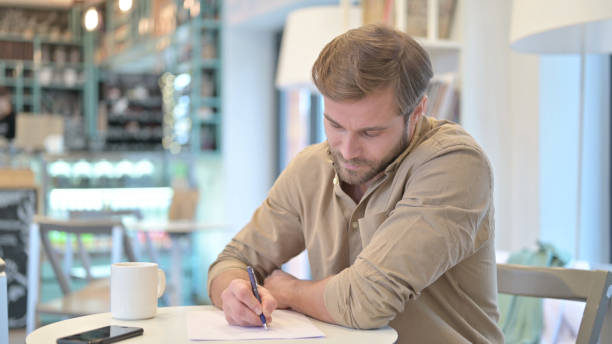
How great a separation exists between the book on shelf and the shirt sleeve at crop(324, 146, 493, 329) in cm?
217

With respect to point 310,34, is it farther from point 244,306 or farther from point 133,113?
point 133,113

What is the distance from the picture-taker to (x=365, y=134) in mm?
1419

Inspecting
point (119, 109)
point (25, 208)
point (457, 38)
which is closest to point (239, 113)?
point (119, 109)

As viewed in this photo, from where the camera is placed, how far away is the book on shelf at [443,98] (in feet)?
11.6

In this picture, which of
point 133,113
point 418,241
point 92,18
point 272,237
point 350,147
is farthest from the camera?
point 133,113

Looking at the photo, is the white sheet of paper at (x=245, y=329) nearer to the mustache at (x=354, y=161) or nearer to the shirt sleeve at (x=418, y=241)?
the shirt sleeve at (x=418, y=241)

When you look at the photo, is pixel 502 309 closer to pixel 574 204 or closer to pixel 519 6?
pixel 574 204

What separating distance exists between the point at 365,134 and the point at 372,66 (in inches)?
5.6

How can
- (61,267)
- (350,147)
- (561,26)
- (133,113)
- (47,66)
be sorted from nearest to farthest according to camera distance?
(350,147)
(561,26)
(61,267)
(133,113)
(47,66)

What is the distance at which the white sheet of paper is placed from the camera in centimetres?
121

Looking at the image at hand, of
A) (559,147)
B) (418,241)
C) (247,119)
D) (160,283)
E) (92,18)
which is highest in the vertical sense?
(92,18)

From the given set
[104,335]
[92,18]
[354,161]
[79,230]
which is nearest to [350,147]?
[354,161]

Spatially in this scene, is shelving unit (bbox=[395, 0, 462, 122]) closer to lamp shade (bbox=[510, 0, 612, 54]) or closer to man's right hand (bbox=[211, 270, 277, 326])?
lamp shade (bbox=[510, 0, 612, 54])

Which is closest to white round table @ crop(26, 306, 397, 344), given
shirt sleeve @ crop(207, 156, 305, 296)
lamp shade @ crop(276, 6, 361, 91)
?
shirt sleeve @ crop(207, 156, 305, 296)
